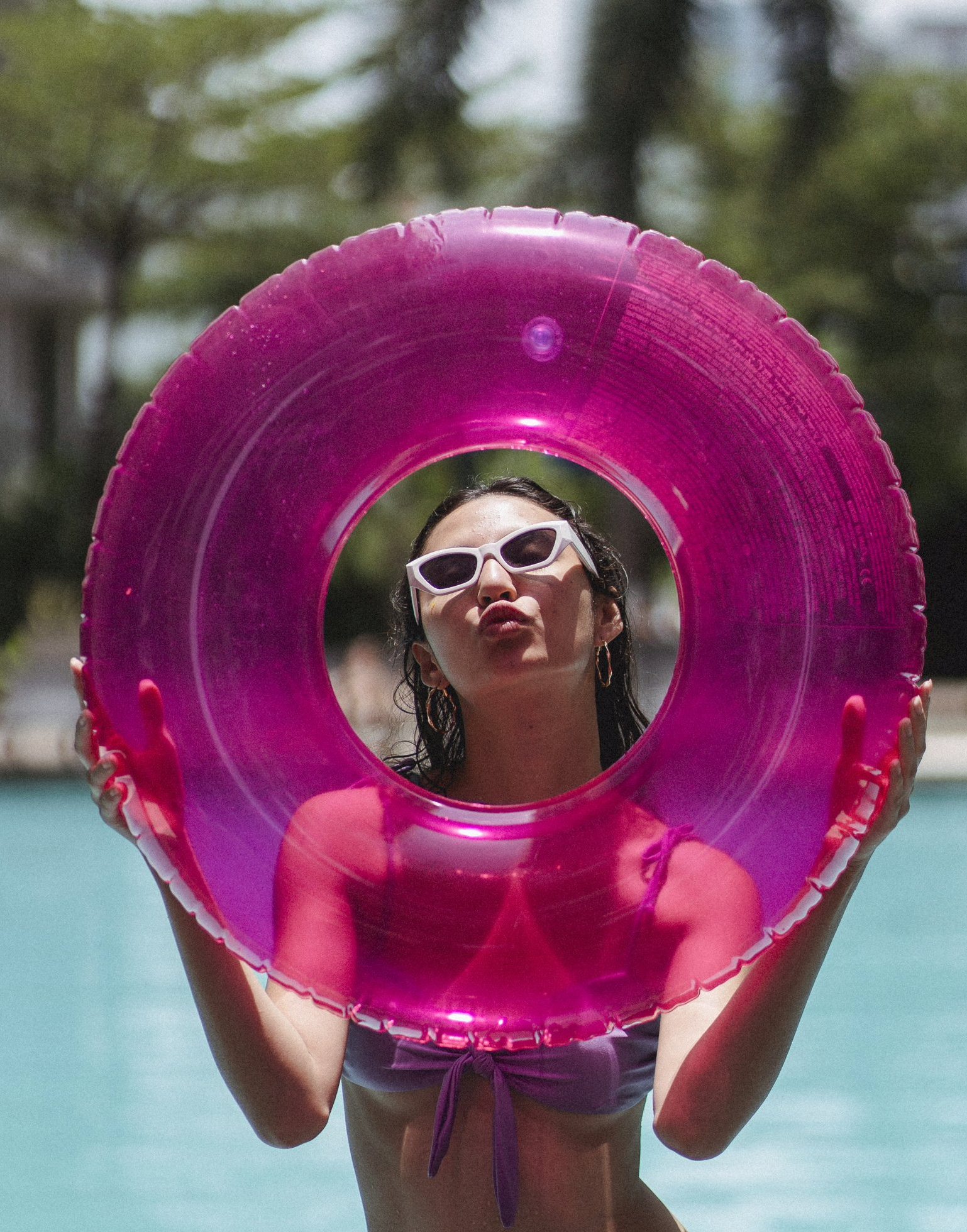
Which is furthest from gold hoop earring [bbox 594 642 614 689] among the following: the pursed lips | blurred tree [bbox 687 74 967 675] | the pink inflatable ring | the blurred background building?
blurred tree [bbox 687 74 967 675]

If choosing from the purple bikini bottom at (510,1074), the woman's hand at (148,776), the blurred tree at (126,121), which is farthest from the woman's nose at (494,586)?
the blurred tree at (126,121)

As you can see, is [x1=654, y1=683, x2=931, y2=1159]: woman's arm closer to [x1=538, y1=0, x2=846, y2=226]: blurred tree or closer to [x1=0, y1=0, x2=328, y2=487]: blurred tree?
[x1=538, y1=0, x2=846, y2=226]: blurred tree

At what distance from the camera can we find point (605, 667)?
1.91m

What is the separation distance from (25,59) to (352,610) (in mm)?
7278

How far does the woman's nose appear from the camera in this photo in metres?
1.68

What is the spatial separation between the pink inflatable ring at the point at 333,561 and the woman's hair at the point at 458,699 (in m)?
0.10

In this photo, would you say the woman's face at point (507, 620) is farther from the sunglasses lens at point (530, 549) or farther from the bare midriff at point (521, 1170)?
the bare midriff at point (521, 1170)

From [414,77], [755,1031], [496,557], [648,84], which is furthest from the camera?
[414,77]

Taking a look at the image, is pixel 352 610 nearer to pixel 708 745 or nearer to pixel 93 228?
pixel 93 228

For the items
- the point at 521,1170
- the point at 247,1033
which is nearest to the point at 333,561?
the point at 247,1033

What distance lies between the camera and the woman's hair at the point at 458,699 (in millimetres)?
1884

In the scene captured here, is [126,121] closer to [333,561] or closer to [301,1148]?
[301,1148]

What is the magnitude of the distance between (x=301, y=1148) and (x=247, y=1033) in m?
3.11

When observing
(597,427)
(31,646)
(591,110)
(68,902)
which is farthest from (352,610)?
(597,427)
